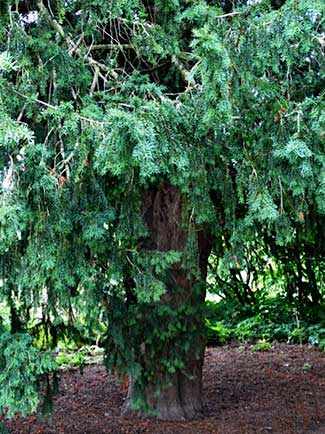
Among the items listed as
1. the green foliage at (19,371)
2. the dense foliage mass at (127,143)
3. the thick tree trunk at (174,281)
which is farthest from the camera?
the thick tree trunk at (174,281)

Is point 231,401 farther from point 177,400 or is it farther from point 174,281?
point 174,281

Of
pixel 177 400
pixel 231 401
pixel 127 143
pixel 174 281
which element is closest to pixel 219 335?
pixel 231 401

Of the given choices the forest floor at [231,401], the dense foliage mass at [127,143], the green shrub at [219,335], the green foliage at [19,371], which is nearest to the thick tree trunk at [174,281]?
the forest floor at [231,401]

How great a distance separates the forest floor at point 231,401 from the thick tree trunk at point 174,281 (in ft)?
0.60

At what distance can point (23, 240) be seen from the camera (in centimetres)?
344

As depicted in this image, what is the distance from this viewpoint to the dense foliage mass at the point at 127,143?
10.1ft

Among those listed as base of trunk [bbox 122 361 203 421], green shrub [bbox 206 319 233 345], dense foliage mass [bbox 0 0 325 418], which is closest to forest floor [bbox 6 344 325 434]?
base of trunk [bbox 122 361 203 421]

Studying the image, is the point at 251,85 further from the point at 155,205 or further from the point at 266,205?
the point at 155,205

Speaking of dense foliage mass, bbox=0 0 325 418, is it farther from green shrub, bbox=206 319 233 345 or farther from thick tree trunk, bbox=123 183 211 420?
green shrub, bbox=206 319 233 345

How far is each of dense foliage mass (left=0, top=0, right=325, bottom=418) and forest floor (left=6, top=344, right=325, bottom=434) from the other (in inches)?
65.9

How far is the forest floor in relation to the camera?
5.29 m

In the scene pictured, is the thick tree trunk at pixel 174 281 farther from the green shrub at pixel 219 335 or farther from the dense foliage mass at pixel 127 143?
the green shrub at pixel 219 335

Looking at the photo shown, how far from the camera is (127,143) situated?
2.93 metres

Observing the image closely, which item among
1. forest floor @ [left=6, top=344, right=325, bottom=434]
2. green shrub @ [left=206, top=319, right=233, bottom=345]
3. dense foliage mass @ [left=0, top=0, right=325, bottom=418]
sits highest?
dense foliage mass @ [left=0, top=0, right=325, bottom=418]
